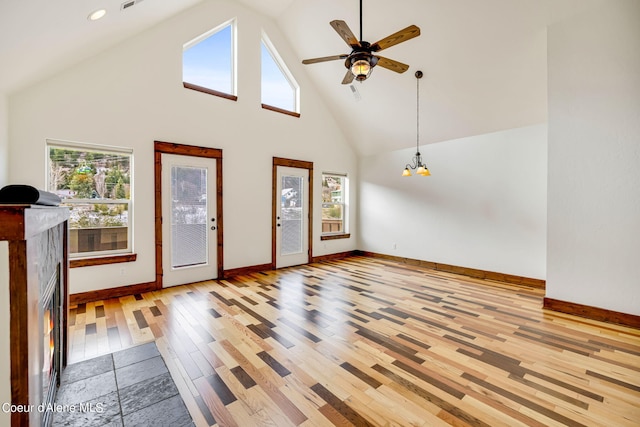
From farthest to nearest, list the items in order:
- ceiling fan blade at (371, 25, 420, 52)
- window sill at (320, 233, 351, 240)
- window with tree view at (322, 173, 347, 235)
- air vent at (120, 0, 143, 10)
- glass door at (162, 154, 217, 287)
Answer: window with tree view at (322, 173, 347, 235), window sill at (320, 233, 351, 240), glass door at (162, 154, 217, 287), air vent at (120, 0, 143, 10), ceiling fan blade at (371, 25, 420, 52)

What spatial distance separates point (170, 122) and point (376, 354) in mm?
4291

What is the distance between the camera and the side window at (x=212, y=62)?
15.4 ft

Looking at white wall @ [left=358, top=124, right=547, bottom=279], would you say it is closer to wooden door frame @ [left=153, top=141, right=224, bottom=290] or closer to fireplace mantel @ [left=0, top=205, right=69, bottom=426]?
wooden door frame @ [left=153, top=141, right=224, bottom=290]

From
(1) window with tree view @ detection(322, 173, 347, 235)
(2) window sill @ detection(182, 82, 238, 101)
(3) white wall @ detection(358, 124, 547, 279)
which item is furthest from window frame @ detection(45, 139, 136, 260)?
(3) white wall @ detection(358, 124, 547, 279)

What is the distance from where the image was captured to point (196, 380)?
2.12 m

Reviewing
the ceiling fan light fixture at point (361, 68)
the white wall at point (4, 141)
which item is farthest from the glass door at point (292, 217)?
the white wall at point (4, 141)

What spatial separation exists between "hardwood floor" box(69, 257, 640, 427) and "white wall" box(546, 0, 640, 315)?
0.51 m

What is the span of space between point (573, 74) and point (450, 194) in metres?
2.61

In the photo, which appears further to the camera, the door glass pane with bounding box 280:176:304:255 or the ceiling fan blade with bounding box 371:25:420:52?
the door glass pane with bounding box 280:176:304:255

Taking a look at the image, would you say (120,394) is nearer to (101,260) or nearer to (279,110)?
(101,260)

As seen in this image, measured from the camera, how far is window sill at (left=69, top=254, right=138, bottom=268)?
3.66 metres

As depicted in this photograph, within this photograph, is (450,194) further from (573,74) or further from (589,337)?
(589,337)

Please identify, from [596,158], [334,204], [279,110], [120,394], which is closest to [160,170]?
[279,110]

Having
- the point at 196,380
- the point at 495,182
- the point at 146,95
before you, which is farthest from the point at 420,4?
the point at 196,380
